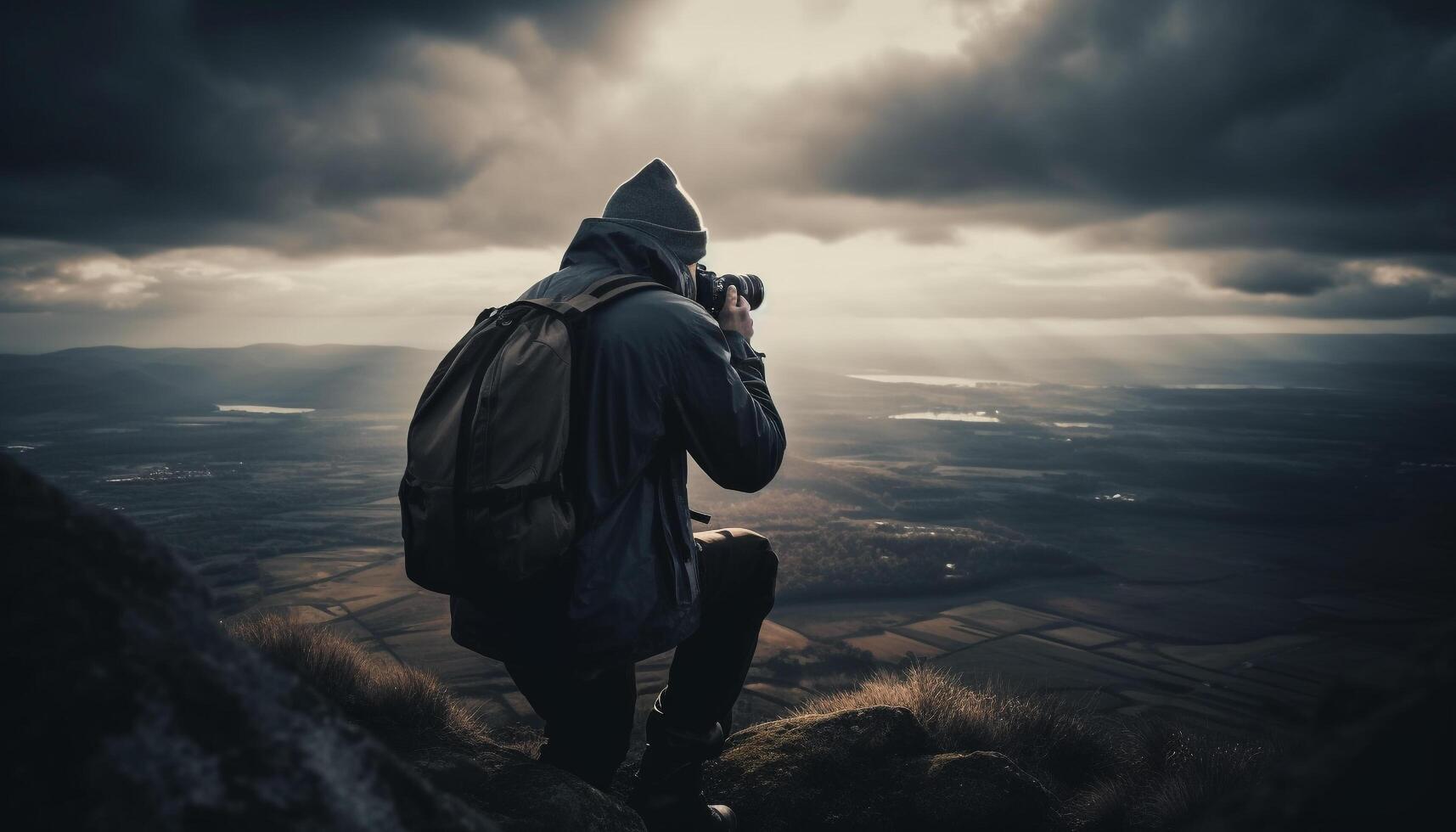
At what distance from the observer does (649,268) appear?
2352 millimetres

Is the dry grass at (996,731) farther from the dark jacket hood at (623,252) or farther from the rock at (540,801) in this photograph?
the dark jacket hood at (623,252)

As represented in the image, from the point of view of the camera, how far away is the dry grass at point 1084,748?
3.23 metres

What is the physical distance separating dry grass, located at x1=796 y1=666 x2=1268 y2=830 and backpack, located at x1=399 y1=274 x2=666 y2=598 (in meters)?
2.74

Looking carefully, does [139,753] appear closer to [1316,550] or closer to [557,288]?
[557,288]

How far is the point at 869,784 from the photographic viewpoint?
126 inches

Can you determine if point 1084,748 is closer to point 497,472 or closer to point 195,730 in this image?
point 497,472

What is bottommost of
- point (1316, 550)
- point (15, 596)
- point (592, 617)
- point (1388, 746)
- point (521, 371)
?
point (1316, 550)

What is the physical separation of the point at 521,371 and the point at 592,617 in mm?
686

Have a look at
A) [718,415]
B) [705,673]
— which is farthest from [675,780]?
[718,415]

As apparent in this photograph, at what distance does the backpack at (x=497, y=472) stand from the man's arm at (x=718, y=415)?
34 centimetres

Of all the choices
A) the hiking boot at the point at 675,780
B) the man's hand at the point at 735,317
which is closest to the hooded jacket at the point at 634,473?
the man's hand at the point at 735,317

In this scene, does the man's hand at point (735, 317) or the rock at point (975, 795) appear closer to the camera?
the man's hand at point (735, 317)

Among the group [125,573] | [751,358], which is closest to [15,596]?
[125,573]

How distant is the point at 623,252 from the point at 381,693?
2.63 m
